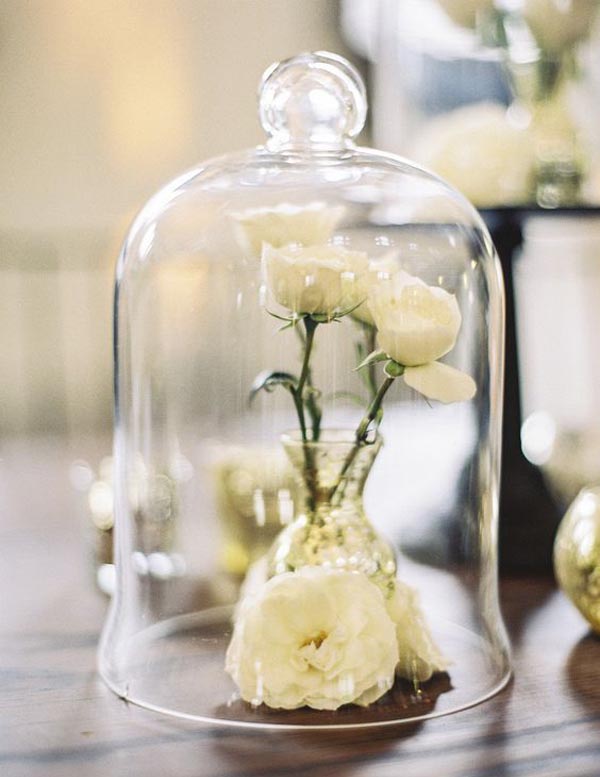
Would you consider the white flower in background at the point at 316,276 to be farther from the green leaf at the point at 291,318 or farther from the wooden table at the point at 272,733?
the wooden table at the point at 272,733

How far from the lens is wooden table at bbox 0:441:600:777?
52 cm

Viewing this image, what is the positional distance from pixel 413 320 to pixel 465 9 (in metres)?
0.48

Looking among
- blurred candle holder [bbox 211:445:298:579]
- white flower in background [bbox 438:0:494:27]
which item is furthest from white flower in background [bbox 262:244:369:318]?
white flower in background [bbox 438:0:494:27]

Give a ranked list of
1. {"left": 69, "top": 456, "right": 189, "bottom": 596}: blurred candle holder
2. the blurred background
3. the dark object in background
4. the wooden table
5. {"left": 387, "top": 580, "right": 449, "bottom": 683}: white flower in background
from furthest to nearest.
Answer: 1. the blurred background
2. the dark object in background
3. {"left": 69, "top": 456, "right": 189, "bottom": 596}: blurred candle holder
4. {"left": 387, "top": 580, "right": 449, "bottom": 683}: white flower in background
5. the wooden table

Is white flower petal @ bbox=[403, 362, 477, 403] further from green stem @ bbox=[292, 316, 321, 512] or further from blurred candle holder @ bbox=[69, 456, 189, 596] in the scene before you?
blurred candle holder @ bbox=[69, 456, 189, 596]

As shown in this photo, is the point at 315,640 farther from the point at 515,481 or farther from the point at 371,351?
the point at 515,481

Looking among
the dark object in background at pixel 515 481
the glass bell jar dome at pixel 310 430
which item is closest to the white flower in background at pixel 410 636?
the glass bell jar dome at pixel 310 430

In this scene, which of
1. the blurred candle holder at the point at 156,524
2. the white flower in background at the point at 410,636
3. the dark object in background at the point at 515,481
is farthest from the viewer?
the dark object in background at the point at 515,481

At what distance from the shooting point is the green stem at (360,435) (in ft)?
2.10

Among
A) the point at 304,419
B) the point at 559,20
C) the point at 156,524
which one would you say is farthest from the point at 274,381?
the point at 559,20

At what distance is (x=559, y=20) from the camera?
0.94 m

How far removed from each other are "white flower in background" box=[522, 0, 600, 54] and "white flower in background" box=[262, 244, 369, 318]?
16.6 inches

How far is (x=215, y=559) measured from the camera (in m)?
0.83

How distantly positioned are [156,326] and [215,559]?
7.5 inches
